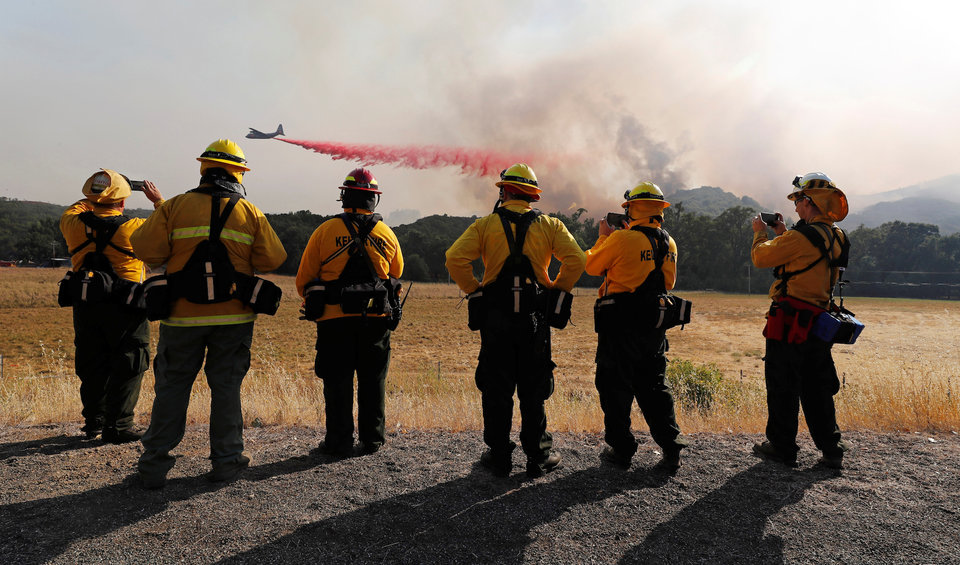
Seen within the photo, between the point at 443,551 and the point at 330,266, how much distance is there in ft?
9.45

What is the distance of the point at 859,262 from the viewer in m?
123

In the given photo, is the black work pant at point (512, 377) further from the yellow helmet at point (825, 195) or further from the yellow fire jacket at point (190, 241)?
the yellow helmet at point (825, 195)

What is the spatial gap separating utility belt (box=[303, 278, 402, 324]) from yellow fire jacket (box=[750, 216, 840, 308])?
3.78 meters

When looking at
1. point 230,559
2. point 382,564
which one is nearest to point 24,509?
point 230,559

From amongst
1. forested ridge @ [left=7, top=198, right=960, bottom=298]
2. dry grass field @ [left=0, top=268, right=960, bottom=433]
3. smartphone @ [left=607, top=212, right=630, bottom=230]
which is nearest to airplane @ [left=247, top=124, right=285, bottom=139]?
dry grass field @ [left=0, top=268, right=960, bottom=433]

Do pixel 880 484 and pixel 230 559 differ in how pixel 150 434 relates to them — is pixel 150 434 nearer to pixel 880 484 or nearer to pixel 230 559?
pixel 230 559

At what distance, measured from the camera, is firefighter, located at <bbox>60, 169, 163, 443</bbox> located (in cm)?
526

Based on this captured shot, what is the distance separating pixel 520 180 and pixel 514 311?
1.28 m

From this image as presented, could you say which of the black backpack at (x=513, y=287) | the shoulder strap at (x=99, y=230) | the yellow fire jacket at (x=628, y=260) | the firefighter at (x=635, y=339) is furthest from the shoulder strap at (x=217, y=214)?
the firefighter at (x=635, y=339)

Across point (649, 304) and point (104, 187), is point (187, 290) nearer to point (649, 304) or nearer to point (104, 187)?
point (104, 187)

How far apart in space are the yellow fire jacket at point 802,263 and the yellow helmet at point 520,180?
2.40 m

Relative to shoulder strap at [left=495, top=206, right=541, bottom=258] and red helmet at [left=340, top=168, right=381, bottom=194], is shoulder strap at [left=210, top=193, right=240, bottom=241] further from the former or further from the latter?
shoulder strap at [left=495, top=206, right=541, bottom=258]

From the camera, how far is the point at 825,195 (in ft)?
16.7

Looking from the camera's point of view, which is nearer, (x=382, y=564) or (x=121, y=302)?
(x=382, y=564)
